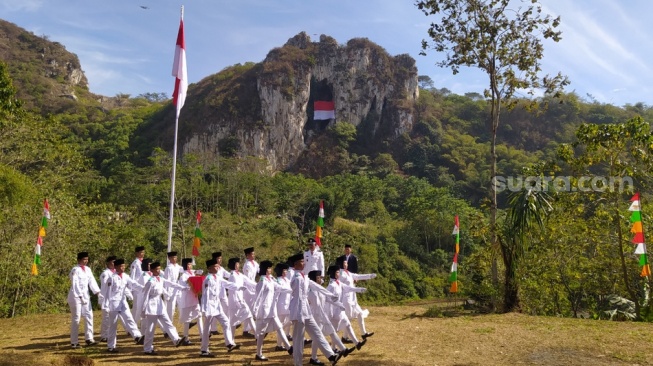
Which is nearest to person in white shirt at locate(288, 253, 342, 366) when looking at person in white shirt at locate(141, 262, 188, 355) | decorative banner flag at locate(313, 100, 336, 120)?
person in white shirt at locate(141, 262, 188, 355)

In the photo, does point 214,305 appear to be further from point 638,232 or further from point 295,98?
point 295,98

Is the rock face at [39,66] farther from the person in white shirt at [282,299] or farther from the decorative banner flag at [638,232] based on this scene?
the decorative banner flag at [638,232]

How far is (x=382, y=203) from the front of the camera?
51094mm

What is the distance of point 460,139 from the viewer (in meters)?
75.0

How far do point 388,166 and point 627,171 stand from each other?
5405 centimetres

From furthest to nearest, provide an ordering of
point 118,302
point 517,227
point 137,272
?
point 517,227 < point 137,272 < point 118,302

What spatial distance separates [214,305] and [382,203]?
4201cm

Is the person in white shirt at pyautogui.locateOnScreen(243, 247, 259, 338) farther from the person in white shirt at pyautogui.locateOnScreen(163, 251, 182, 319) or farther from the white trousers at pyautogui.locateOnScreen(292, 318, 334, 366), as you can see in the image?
the white trousers at pyautogui.locateOnScreen(292, 318, 334, 366)

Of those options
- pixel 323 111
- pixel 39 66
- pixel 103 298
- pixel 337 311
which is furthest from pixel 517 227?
pixel 39 66

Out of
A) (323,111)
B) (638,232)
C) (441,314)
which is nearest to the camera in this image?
(638,232)

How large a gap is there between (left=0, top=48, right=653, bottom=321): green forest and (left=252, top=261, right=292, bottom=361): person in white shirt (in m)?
6.88

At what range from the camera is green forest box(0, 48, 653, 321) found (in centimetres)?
1484

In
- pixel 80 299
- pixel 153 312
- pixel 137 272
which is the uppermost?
pixel 137 272

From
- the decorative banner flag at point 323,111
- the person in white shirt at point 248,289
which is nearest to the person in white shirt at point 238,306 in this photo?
the person in white shirt at point 248,289
